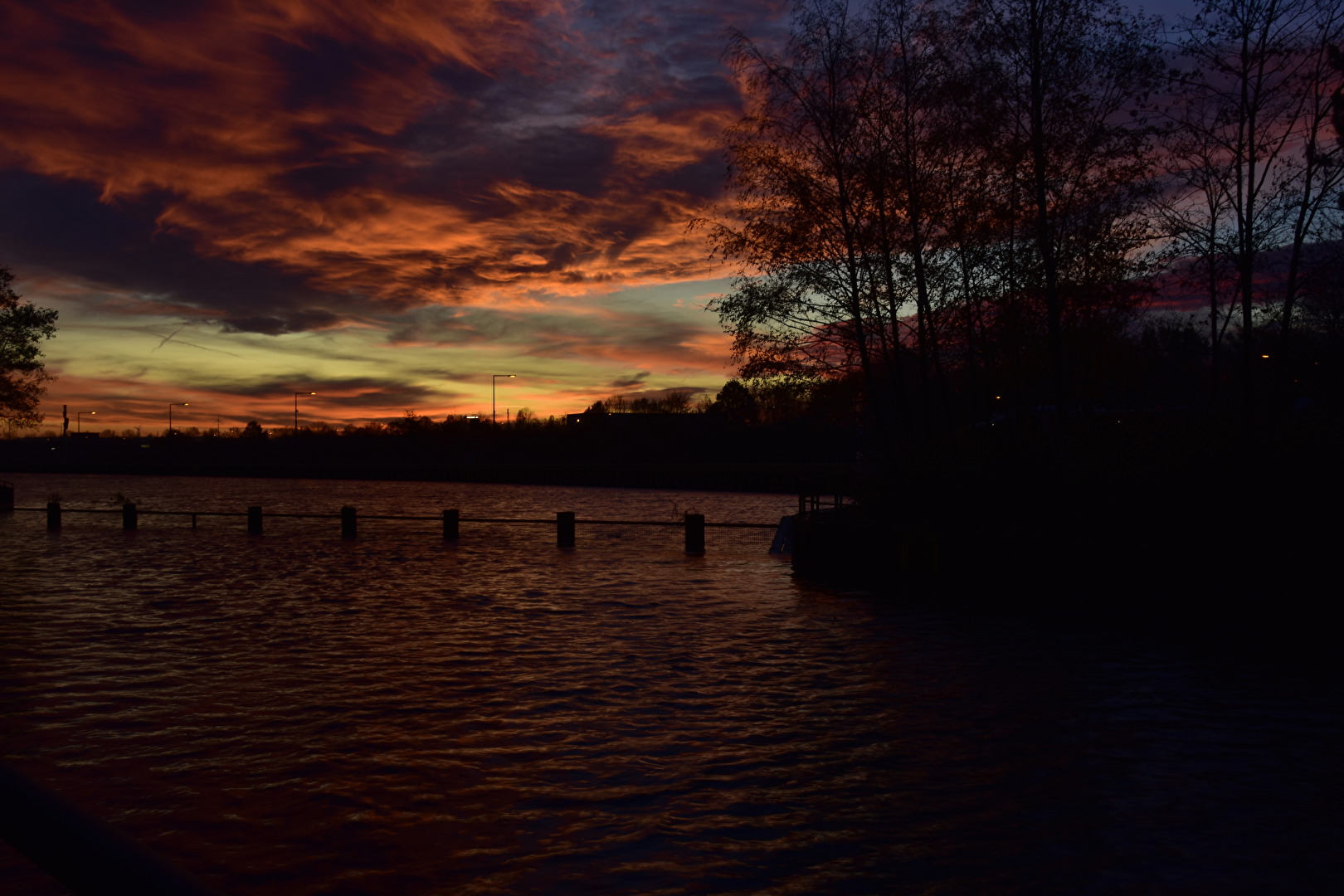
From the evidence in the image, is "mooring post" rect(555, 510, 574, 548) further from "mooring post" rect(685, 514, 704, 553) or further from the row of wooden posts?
"mooring post" rect(685, 514, 704, 553)

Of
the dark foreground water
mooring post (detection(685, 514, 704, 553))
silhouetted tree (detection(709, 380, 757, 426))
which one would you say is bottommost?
the dark foreground water

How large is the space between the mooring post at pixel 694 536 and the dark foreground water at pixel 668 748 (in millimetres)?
8621

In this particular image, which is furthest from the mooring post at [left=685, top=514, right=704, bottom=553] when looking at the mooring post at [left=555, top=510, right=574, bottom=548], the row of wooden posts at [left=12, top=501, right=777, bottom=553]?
the mooring post at [left=555, top=510, right=574, bottom=548]

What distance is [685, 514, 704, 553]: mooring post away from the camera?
24.7 meters

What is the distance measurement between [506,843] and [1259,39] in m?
15.9

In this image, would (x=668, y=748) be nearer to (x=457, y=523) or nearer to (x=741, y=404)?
(x=741, y=404)

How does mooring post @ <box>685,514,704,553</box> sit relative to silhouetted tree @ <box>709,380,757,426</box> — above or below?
below

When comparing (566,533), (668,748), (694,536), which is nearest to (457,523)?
(566,533)

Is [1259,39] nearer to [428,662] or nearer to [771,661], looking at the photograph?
[771,661]

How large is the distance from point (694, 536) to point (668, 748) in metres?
17.1

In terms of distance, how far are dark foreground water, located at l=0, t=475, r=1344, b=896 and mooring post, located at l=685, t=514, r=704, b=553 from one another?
28.3 ft

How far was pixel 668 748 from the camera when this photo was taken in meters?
7.73

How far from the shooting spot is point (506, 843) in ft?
18.9

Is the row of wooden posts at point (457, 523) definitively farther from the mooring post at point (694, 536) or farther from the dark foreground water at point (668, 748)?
the dark foreground water at point (668, 748)
